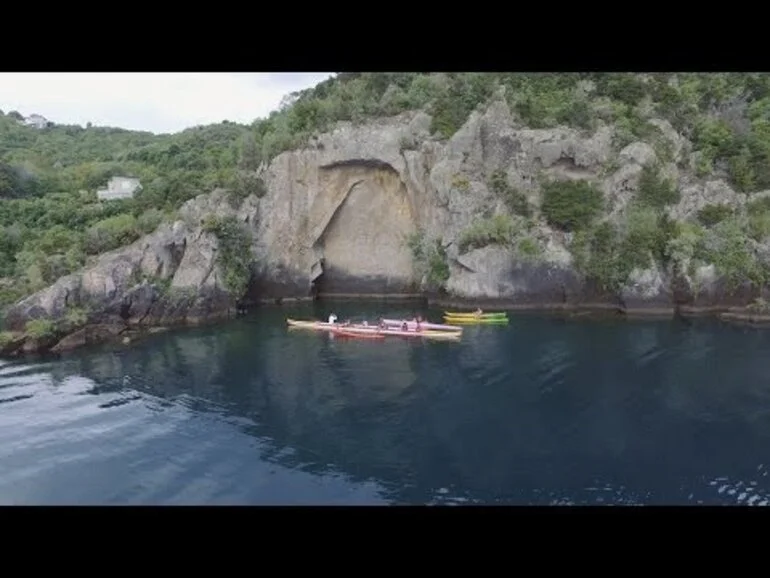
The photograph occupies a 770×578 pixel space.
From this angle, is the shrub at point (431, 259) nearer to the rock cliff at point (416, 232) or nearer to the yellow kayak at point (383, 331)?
the rock cliff at point (416, 232)

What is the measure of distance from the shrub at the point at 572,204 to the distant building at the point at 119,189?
35014 millimetres

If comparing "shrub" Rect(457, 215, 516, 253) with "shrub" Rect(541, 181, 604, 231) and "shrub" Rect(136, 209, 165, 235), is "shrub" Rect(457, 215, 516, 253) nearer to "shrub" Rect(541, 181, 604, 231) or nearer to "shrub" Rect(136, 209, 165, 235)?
"shrub" Rect(541, 181, 604, 231)

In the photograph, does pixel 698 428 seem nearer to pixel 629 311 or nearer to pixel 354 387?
pixel 354 387

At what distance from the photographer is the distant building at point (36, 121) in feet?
311

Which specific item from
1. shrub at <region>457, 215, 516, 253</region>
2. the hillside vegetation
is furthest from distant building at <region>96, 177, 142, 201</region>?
shrub at <region>457, 215, 516, 253</region>

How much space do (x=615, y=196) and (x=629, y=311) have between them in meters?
9.04

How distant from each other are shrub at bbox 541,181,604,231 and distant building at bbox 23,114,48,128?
248ft

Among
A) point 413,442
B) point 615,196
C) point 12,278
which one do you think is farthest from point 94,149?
point 413,442

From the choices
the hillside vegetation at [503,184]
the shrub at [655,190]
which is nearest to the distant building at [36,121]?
the hillside vegetation at [503,184]

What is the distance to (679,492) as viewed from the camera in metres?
19.6

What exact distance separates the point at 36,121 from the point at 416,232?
69941mm

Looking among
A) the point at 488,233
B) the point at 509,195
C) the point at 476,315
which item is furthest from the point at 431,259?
the point at 476,315

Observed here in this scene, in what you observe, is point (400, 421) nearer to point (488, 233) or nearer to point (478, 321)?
point (478, 321)
